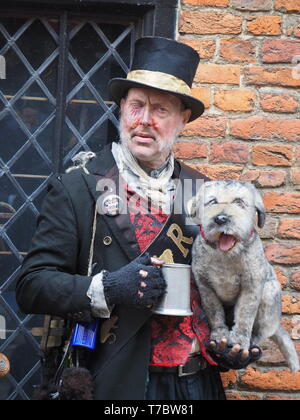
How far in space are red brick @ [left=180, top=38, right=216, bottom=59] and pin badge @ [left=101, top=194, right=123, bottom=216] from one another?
3.76 feet

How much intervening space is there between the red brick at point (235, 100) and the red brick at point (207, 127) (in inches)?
2.6

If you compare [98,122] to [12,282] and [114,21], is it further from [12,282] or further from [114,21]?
[12,282]

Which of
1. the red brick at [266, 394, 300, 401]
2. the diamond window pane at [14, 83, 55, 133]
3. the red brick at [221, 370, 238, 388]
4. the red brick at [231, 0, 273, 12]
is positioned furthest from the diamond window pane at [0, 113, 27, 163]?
the red brick at [266, 394, 300, 401]

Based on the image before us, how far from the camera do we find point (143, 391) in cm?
270

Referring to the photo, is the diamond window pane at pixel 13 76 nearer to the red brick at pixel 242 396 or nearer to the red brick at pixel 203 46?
the red brick at pixel 203 46

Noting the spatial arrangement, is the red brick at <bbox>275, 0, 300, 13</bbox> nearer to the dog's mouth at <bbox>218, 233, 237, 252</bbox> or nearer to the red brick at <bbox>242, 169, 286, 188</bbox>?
the red brick at <bbox>242, 169, 286, 188</bbox>

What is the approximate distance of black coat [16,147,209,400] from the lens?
8.68ft

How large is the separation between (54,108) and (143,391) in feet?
5.46

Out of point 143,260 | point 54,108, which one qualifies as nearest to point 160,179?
point 143,260

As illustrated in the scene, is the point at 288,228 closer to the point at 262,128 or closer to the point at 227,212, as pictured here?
the point at 262,128

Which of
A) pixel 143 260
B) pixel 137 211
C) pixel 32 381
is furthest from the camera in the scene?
pixel 32 381

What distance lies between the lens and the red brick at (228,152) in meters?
3.63

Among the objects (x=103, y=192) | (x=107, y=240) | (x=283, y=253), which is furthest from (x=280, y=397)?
(x=103, y=192)

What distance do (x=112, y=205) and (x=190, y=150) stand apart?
37.0 inches
